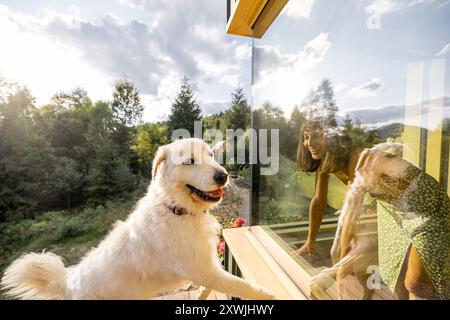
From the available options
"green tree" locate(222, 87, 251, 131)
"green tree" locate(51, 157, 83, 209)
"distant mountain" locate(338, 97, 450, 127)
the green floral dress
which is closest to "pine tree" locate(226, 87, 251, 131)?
"green tree" locate(222, 87, 251, 131)

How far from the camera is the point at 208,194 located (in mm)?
1066

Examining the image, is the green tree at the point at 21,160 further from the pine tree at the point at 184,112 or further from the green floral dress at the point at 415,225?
the green floral dress at the point at 415,225

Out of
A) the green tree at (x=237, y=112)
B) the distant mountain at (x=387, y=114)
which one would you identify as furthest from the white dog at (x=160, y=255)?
the green tree at (x=237, y=112)

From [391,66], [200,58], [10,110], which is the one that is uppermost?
[200,58]

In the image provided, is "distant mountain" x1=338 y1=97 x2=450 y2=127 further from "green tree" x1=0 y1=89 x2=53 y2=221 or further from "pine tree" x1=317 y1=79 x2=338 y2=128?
"green tree" x1=0 y1=89 x2=53 y2=221

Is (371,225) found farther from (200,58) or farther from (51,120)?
(51,120)

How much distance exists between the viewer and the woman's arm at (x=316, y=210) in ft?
3.46

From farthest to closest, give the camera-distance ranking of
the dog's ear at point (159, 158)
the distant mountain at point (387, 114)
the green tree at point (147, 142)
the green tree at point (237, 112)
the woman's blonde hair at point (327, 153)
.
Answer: the green tree at point (147, 142) → the green tree at point (237, 112) → the dog's ear at point (159, 158) → the woman's blonde hair at point (327, 153) → the distant mountain at point (387, 114)

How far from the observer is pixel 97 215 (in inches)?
191

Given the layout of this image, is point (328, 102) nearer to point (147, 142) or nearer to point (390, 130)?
point (390, 130)

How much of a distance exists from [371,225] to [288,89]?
972 mm

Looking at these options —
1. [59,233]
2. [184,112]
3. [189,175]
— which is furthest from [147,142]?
[189,175]

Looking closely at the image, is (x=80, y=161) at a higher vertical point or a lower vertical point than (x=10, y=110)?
lower
